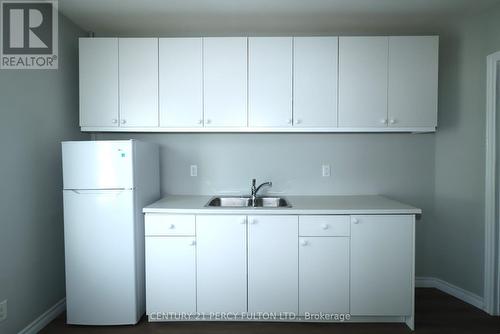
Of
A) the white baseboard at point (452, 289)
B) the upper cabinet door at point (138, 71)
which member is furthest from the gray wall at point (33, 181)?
the white baseboard at point (452, 289)

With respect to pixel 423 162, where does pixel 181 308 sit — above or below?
below

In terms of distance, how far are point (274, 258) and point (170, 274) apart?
807 mm

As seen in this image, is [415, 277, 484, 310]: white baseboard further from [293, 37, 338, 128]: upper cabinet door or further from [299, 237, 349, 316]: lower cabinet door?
[293, 37, 338, 128]: upper cabinet door

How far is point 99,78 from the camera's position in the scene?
2469mm

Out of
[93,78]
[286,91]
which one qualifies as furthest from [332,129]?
[93,78]

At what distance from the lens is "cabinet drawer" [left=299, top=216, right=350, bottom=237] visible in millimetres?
2197

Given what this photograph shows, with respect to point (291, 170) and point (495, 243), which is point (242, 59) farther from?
point (495, 243)

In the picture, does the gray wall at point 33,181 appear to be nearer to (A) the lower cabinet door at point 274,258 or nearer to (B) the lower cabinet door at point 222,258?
(B) the lower cabinet door at point 222,258

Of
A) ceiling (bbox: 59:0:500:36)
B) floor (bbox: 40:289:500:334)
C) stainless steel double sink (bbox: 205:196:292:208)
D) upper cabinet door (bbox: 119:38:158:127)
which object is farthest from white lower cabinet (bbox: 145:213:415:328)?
ceiling (bbox: 59:0:500:36)

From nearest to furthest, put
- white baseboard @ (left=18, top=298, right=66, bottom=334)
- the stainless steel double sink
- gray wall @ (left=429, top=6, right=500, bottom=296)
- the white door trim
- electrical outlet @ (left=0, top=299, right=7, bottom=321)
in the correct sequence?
electrical outlet @ (left=0, top=299, right=7, bottom=321), white baseboard @ (left=18, top=298, right=66, bottom=334), the white door trim, gray wall @ (left=429, top=6, right=500, bottom=296), the stainless steel double sink

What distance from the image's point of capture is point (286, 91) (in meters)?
2.44

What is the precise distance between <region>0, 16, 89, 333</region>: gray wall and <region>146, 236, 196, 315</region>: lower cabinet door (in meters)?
0.83

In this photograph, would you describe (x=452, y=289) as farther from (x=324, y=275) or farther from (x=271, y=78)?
(x=271, y=78)

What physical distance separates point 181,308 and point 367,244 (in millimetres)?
1500
